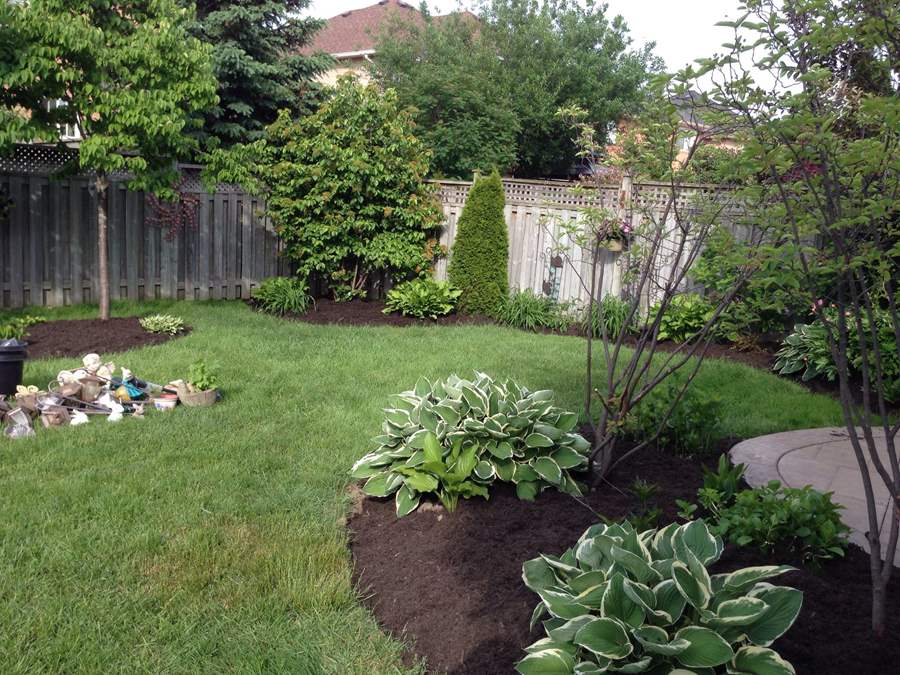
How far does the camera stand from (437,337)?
880cm

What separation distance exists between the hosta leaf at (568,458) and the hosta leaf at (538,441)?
0.34ft

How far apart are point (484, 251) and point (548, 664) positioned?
27.4ft

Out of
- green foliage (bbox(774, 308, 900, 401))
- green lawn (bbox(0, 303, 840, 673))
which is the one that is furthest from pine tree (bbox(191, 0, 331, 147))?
green foliage (bbox(774, 308, 900, 401))

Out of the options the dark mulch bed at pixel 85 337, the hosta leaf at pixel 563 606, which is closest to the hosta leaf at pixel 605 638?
the hosta leaf at pixel 563 606

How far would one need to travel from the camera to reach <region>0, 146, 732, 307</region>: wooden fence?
9.27 m

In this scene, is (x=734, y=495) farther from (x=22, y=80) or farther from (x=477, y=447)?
(x=22, y=80)

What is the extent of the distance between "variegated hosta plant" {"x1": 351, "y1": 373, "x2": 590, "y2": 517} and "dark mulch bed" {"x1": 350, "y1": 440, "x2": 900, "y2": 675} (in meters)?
0.11

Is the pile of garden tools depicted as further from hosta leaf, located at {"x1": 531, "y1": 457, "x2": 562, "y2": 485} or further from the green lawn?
hosta leaf, located at {"x1": 531, "y1": 457, "x2": 562, "y2": 485}

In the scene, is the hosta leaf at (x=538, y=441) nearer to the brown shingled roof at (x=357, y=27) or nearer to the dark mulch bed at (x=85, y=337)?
the dark mulch bed at (x=85, y=337)

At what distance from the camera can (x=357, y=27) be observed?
2967cm

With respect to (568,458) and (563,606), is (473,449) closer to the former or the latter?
(568,458)

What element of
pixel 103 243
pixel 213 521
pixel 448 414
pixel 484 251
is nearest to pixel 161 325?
pixel 103 243

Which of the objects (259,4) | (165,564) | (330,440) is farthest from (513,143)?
(165,564)

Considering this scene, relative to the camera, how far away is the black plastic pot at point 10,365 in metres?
5.41
